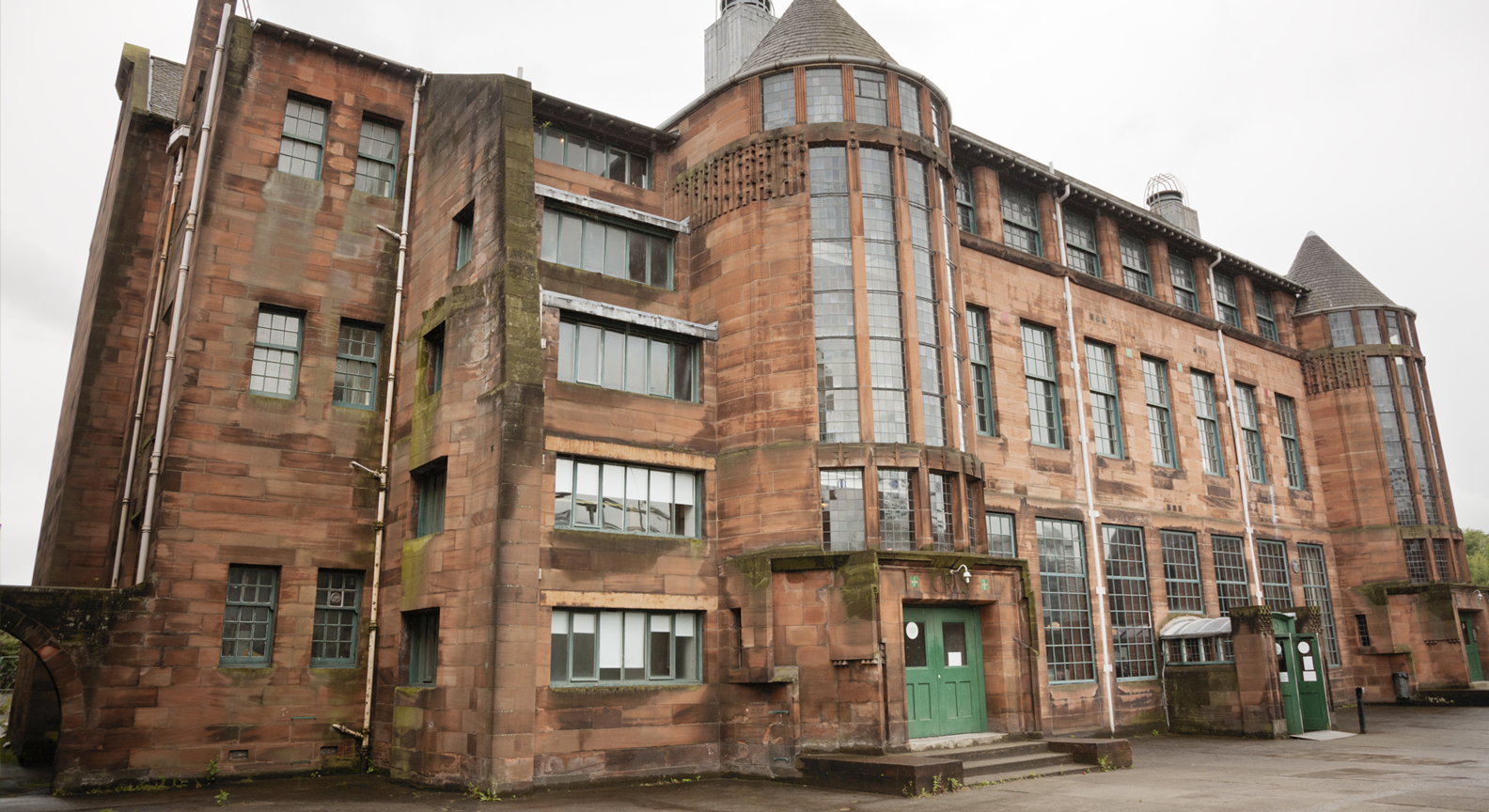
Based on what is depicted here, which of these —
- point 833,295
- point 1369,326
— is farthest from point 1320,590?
point 833,295

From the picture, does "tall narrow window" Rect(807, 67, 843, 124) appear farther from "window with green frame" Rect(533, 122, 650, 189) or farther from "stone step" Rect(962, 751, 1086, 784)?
"stone step" Rect(962, 751, 1086, 784)

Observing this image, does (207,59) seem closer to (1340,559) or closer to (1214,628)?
(1214,628)

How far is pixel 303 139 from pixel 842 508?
46.5 ft

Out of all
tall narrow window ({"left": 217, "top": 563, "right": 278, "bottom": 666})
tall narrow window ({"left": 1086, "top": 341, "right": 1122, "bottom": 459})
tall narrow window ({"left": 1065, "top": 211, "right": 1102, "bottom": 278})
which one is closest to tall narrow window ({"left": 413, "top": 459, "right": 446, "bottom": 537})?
tall narrow window ({"left": 217, "top": 563, "right": 278, "bottom": 666})

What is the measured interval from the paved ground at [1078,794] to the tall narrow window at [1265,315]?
61.8ft

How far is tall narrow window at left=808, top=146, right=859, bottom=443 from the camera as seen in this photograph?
758 inches

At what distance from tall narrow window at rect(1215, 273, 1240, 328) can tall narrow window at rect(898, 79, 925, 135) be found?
1629 centimetres

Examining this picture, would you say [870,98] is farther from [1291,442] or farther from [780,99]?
[1291,442]

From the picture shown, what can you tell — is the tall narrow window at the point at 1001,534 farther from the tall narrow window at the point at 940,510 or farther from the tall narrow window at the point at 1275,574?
the tall narrow window at the point at 1275,574

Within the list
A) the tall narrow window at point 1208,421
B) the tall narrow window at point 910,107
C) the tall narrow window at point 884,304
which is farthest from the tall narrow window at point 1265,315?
the tall narrow window at point 884,304

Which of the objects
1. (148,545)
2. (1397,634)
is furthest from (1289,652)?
(148,545)

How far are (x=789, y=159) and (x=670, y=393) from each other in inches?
219

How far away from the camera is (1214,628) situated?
24.4 meters

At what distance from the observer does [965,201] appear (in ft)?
84.8
